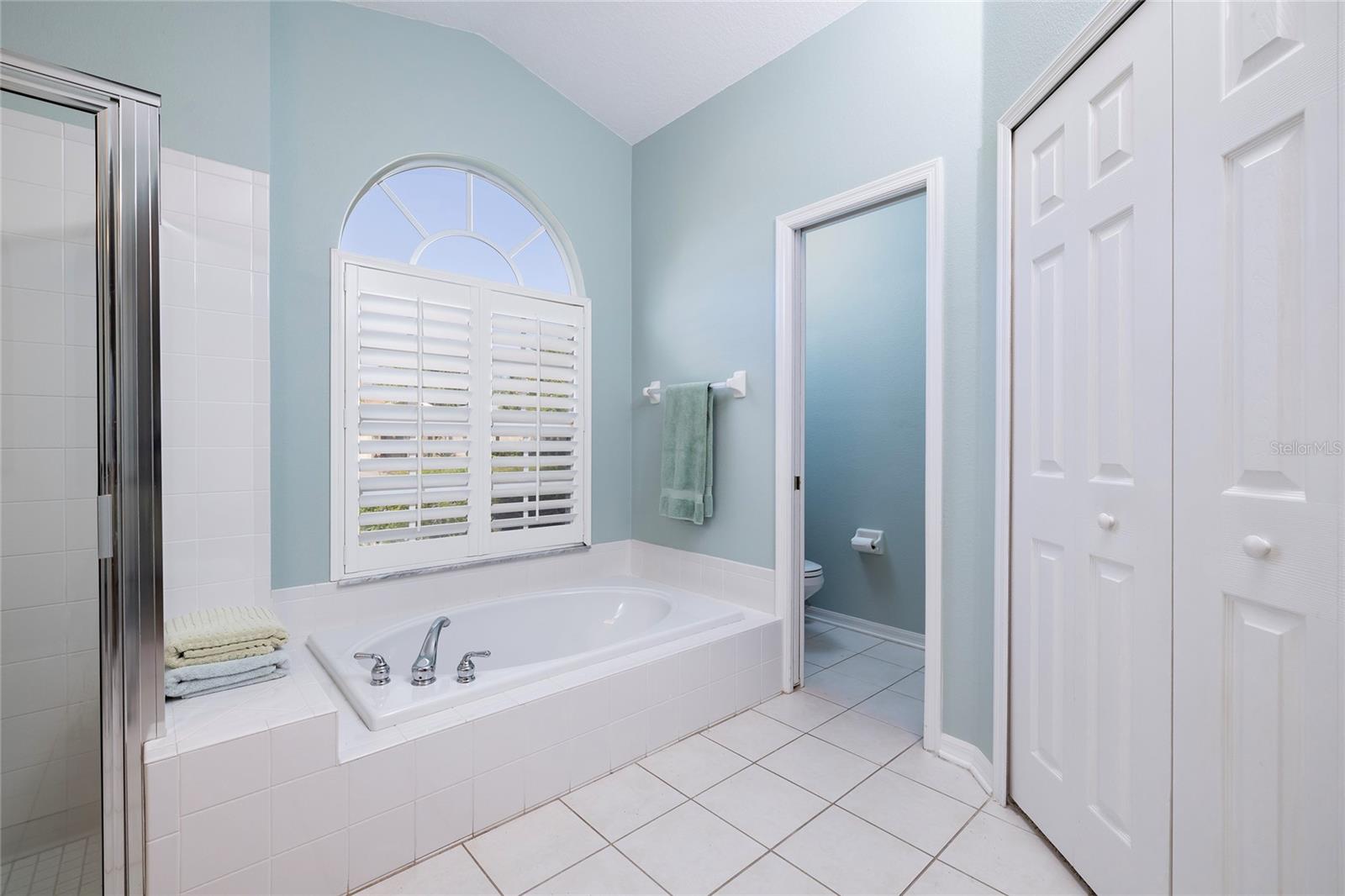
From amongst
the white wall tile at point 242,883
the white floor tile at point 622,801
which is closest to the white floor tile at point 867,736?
the white floor tile at point 622,801

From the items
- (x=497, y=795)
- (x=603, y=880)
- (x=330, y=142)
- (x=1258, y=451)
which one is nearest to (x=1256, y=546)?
(x=1258, y=451)

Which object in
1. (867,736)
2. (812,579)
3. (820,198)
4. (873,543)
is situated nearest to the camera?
(867,736)

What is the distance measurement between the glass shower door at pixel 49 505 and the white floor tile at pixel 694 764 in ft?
4.50

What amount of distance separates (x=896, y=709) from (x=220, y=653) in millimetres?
2312

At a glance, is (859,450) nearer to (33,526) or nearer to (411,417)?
(411,417)

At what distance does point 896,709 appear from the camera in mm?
2408

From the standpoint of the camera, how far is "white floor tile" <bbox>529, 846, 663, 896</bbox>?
1.43 meters

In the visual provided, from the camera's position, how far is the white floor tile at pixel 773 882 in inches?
56.1

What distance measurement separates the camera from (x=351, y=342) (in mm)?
2326

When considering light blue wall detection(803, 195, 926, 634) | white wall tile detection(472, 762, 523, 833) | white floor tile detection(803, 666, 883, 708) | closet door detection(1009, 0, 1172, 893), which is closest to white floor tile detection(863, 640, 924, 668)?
light blue wall detection(803, 195, 926, 634)

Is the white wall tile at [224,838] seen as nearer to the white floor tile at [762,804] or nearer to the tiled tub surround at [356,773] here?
the tiled tub surround at [356,773]

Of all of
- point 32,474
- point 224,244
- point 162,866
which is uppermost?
point 224,244

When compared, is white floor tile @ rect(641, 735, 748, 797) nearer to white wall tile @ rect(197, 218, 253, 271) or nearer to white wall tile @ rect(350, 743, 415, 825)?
white wall tile @ rect(350, 743, 415, 825)

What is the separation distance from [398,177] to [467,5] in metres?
0.76
